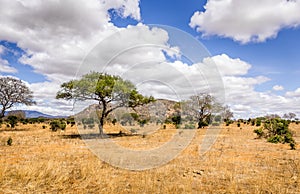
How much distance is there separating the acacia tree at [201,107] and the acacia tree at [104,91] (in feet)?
84.2

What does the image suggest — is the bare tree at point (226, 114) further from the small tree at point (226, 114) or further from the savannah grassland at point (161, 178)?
the savannah grassland at point (161, 178)

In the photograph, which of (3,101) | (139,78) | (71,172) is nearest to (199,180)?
(71,172)

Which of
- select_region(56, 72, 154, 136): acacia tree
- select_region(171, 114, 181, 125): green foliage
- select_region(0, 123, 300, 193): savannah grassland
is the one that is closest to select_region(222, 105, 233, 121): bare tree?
select_region(171, 114, 181, 125): green foliage

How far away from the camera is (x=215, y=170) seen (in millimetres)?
12258

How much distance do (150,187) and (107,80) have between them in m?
22.2

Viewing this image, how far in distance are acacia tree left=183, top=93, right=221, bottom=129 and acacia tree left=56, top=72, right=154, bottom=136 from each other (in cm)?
2567

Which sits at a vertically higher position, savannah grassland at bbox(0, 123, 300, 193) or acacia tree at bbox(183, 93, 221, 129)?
acacia tree at bbox(183, 93, 221, 129)

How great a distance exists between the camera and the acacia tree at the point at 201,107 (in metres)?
54.9

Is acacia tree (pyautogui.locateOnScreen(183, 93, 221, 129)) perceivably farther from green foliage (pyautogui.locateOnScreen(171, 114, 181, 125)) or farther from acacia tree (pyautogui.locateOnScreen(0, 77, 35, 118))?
acacia tree (pyautogui.locateOnScreen(0, 77, 35, 118))

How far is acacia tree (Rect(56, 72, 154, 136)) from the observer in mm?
29281

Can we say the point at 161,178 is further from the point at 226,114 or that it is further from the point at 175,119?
the point at 226,114

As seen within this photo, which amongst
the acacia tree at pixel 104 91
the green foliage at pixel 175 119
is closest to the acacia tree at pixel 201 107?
the green foliage at pixel 175 119

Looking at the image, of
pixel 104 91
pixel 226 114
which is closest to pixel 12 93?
pixel 104 91

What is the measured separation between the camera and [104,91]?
96.5ft
